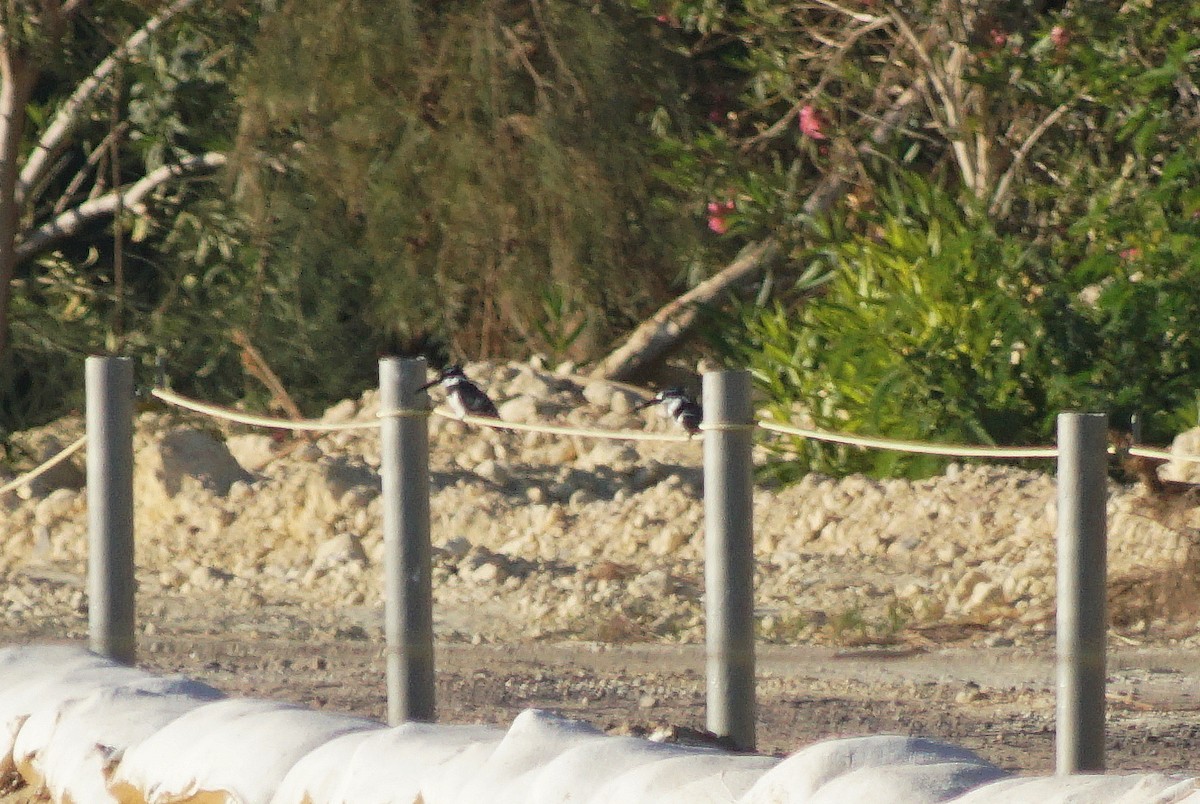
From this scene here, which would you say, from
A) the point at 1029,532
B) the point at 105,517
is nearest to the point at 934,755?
the point at 105,517

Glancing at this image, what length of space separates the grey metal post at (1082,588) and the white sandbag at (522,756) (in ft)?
3.46

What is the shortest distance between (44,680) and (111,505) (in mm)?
775

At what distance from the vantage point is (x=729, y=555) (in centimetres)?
415

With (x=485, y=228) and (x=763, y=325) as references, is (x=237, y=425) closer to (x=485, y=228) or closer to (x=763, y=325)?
(x=485, y=228)

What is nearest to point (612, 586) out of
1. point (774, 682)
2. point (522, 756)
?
point (774, 682)

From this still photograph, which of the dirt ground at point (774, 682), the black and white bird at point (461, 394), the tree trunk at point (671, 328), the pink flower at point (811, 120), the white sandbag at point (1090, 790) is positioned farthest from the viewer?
the tree trunk at point (671, 328)

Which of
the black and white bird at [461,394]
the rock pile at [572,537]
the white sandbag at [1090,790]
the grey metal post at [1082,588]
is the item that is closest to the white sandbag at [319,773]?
the white sandbag at [1090,790]

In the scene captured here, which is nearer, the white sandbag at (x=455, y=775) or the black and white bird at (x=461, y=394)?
the white sandbag at (x=455, y=775)

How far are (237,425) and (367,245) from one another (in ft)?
3.84

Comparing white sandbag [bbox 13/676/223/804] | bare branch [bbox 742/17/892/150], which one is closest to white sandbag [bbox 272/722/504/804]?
white sandbag [bbox 13/676/223/804]

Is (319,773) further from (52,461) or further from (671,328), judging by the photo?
(671,328)

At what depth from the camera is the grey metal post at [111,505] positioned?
15.4ft

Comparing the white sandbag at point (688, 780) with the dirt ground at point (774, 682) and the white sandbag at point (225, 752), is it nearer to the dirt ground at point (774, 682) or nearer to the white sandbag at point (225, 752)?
the white sandbag at point (225, 752)

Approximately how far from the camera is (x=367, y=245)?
1039 cm
